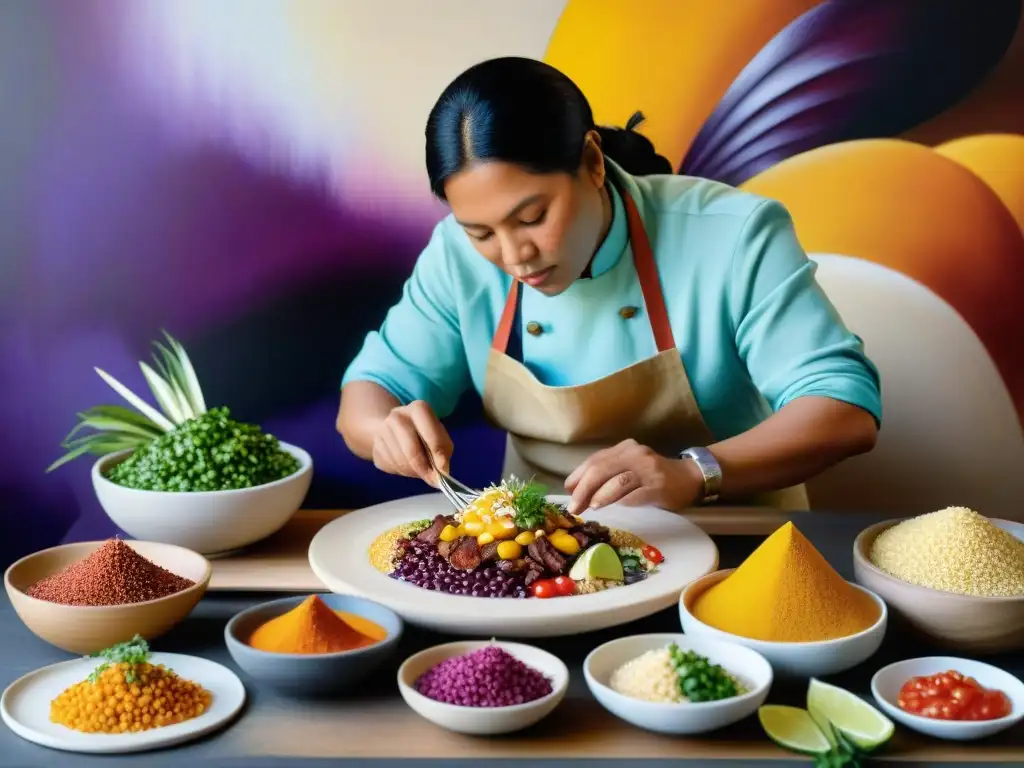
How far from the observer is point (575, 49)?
10.4 feet

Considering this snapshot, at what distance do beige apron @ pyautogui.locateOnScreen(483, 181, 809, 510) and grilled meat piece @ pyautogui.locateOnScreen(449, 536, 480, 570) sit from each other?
2.37 feet

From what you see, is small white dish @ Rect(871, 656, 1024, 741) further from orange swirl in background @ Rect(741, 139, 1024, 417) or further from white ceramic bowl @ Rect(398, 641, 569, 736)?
orange swirl in background @ Rect(741, 139, 1024, 417)

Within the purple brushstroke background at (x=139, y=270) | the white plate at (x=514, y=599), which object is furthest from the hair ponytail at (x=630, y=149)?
the white plate at (x=514, y=599)

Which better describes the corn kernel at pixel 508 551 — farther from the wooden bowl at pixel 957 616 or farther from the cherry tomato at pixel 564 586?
the wooden bowl at pixel 957 616

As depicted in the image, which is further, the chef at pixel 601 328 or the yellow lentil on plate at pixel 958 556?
the chef at pixel 601 328

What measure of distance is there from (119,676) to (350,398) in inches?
47.5

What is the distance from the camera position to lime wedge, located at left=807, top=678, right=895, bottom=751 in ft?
4.57

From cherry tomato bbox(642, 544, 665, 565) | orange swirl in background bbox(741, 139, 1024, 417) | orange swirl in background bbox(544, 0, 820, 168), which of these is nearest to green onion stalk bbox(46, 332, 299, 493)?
cherry tomato bbox(642, 544, 665, 565)

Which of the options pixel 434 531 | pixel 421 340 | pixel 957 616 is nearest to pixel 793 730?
pixel 957 616

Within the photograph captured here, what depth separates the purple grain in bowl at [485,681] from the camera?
56.6 inches

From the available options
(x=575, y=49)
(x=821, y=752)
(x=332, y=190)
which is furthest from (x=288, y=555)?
(x=575, y=49)

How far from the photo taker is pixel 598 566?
179 centimetres

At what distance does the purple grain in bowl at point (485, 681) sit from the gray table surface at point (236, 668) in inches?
3.2

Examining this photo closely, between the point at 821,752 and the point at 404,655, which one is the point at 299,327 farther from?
the point at 821,752
